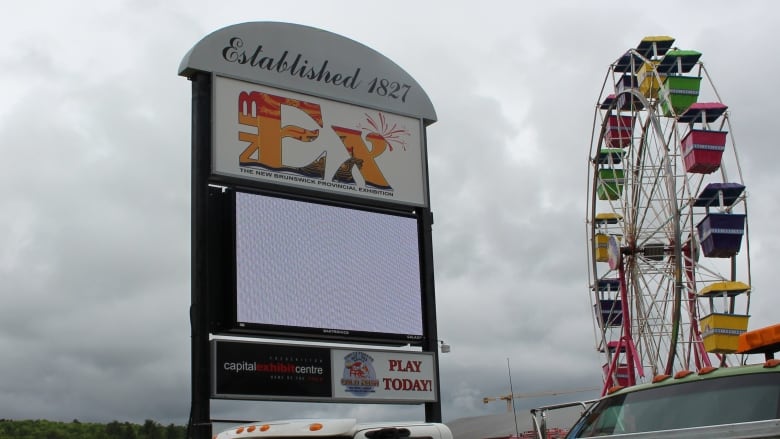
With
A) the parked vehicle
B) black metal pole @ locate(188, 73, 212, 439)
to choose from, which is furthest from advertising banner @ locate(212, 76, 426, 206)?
the parked vehicle

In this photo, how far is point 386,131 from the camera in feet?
48.4

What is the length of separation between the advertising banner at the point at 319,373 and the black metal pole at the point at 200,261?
166mm

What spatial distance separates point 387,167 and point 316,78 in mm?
1634

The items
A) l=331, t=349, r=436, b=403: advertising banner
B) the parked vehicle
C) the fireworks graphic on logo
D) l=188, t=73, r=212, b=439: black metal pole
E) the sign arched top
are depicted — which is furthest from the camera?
the fireworks graphic on logo

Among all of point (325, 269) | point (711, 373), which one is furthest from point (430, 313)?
point (711, 373)

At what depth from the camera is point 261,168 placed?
1309 cm

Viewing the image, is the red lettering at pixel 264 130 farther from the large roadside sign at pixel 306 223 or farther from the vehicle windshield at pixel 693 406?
the vehicle windshield at pixel 693 406

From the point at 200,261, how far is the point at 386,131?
394 cm

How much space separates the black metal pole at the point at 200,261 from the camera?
1138 centimetres

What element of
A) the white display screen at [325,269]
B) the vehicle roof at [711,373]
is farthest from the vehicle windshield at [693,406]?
the white display screen at [325,269]

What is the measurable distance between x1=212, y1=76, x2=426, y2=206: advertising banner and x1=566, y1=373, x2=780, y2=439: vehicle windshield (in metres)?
7.89

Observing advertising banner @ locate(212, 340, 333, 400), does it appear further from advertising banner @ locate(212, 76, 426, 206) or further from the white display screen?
advertising banner @ locate(212, 76, 426, 206)

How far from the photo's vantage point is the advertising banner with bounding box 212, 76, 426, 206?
13.0 metres

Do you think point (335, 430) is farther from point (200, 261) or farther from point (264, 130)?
point (264, 130)
